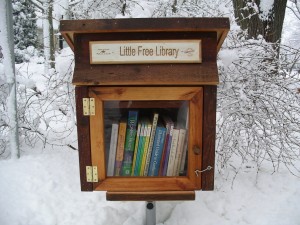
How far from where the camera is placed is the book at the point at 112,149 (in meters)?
1.54

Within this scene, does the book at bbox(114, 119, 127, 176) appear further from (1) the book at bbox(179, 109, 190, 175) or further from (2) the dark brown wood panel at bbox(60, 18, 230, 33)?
(2) the dark brown wood panel at bbox(60, 18, 230, 33)

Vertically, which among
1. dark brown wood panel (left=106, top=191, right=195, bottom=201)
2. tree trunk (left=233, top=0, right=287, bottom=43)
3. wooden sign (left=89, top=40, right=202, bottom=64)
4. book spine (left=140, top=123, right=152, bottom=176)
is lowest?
dark brown wood panel (left=106, top=191, right=195, bottom=201)

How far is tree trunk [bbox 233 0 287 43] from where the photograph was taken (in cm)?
300

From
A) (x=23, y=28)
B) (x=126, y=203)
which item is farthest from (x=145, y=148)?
(x=23, y=28)

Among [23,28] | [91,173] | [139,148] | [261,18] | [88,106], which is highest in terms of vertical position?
[23,28]

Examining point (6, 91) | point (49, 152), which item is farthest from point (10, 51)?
point (49, 152)

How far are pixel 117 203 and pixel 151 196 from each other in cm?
98

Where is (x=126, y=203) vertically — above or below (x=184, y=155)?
below

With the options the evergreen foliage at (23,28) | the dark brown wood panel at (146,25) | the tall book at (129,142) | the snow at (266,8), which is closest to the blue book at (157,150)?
the tall book at (129,142)

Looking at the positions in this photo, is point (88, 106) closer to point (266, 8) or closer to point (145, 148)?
point (145, 148)

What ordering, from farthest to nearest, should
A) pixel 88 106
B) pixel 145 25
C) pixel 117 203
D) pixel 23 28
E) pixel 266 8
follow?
pixel 23 28 → pixel 266 8 → pixel 117 203 → pixel 88 106 → pixel 145 25

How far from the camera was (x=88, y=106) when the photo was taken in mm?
1423

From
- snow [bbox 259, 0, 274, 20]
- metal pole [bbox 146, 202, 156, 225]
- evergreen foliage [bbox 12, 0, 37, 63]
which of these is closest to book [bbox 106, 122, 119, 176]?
metal pole [bbox 146, 202, 156, 225]

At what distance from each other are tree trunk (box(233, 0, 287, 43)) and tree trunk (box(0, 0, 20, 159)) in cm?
217
